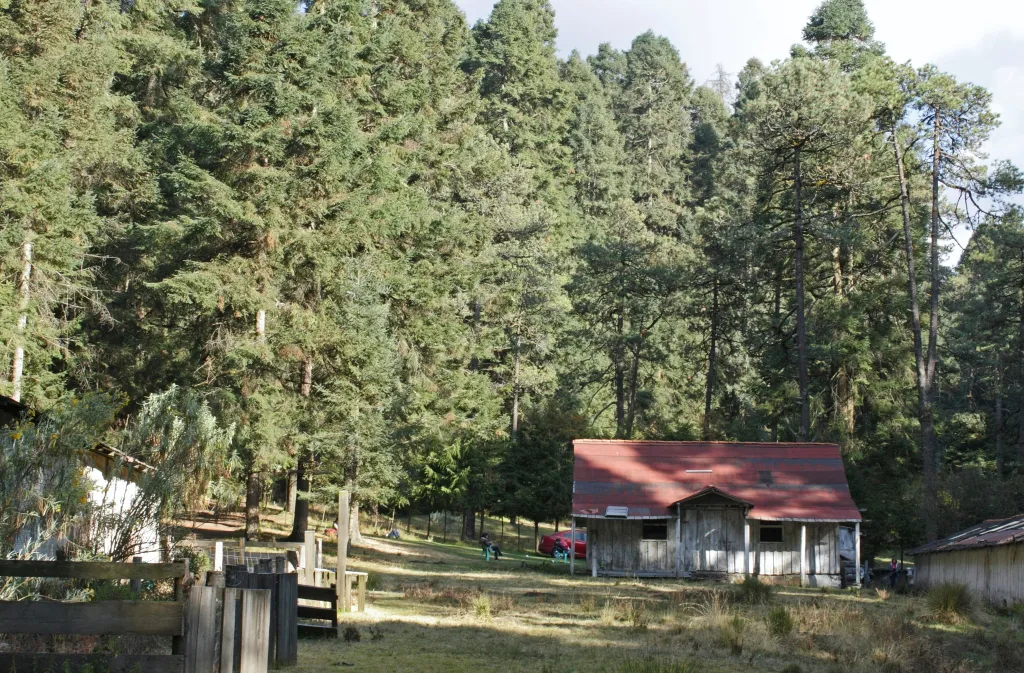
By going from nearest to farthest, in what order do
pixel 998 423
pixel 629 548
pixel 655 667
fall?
pixel 655 667, pixel 629 548, pixel 998 423

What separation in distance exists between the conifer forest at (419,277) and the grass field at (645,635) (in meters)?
4.69

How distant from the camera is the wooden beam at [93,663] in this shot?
309 inches

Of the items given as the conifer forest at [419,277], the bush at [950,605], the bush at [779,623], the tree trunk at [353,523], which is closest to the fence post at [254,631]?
the conifer forest at [419,277]

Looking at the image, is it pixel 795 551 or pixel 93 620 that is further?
pixel 795 551

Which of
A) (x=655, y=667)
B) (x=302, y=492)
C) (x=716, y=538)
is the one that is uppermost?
(x=302, y=492)

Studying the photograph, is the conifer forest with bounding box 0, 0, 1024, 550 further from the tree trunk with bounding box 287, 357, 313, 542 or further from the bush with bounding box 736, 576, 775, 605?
the bush with bounding box 736, 576, 775, 605

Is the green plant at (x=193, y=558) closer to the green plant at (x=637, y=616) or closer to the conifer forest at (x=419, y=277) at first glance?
the conifer forest at (x=419, y=277)

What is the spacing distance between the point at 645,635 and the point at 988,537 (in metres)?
12.6

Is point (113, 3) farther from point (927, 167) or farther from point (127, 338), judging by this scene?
point (927, 167)

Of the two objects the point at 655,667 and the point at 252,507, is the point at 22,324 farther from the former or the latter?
the point at 655,667

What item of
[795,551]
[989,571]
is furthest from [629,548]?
[989,571]

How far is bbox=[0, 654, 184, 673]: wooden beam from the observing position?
7.84 metres

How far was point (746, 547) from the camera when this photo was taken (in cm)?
3275

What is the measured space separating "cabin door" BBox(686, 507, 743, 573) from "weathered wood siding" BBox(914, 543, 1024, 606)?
20.2ft
